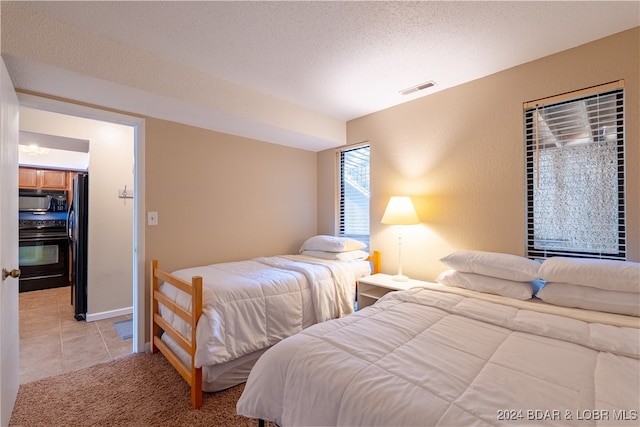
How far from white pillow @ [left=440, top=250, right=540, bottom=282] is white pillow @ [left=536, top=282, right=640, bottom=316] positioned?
13cm

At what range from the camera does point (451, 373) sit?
0.99m

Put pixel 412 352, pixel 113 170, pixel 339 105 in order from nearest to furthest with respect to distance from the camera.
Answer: pixel 412 352, pixel 339 105, pixel 113 170

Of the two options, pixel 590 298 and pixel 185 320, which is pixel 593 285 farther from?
pixel 185 320

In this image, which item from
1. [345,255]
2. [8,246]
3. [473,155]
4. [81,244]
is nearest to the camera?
[8,246]

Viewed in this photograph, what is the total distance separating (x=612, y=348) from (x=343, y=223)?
8.96 ft

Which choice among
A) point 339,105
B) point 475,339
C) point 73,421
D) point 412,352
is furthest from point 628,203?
point 73,421

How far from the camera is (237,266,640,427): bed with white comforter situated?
0.82m

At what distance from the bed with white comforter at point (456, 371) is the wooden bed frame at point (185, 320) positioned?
2.34 ft

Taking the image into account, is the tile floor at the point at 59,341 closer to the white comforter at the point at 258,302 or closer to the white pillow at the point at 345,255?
the white comforter at the point at 258,302

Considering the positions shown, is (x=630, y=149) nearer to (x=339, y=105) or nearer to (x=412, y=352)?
(x=412, y=352)

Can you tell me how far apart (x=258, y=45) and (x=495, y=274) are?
2296 millimetres

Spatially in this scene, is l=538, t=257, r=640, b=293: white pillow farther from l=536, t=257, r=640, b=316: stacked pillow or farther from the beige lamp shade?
the beige lamp shade

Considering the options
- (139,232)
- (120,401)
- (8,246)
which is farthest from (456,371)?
(139,232)

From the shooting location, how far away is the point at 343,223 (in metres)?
3.70
